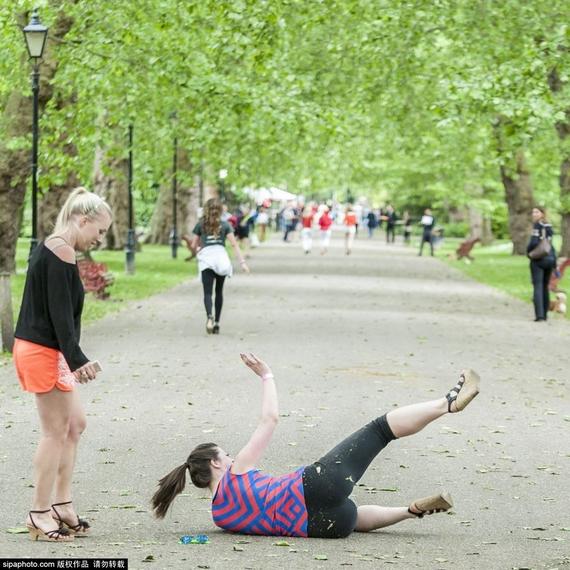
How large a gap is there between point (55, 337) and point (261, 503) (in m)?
1.30

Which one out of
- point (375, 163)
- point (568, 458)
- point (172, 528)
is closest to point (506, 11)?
point (568, 458)

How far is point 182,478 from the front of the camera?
7492mm

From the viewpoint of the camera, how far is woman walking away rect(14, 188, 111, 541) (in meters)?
7.07

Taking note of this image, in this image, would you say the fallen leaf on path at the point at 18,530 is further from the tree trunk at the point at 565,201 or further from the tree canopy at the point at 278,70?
the tree trunk at the point at 565,201

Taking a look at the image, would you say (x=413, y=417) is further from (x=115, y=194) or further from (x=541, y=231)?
(x=115, y=194)

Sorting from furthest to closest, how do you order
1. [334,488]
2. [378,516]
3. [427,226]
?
[427,226]
[378,516]
[334,488]

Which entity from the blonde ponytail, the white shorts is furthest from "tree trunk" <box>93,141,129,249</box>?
the blonde ponytail

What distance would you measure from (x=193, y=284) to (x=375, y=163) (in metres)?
33.8

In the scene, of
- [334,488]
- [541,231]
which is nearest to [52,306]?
[334,488]

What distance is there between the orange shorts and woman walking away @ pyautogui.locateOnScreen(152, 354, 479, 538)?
78 centimetres

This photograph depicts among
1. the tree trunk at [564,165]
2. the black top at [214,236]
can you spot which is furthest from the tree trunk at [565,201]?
the black top at [214,236]

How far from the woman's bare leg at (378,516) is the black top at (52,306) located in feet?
5.48

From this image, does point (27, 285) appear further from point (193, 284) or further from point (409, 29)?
point (193, 284)

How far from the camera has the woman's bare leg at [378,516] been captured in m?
7.68
